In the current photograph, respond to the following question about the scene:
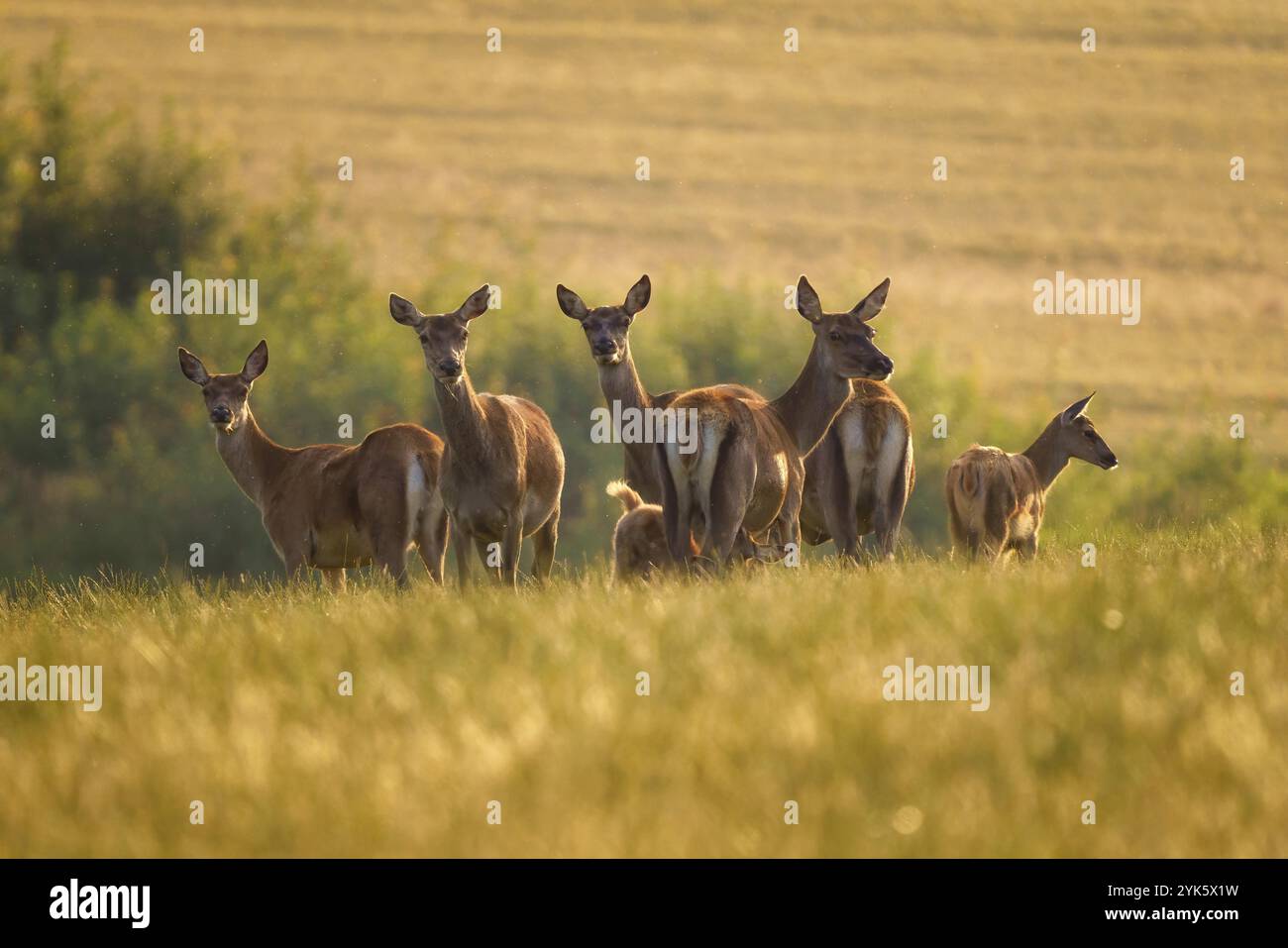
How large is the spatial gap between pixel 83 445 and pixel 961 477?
35479 millimetres

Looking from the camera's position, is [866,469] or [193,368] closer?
[866,469]

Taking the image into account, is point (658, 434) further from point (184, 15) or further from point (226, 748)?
point (184, 15)

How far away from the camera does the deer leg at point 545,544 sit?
13008mm

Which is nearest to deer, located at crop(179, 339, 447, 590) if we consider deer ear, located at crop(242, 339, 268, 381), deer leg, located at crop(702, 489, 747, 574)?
deer ear, located at crop(242, 339, 268, 381)

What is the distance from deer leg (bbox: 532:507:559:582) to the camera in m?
13.0

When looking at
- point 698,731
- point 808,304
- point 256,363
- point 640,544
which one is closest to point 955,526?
point 808,304

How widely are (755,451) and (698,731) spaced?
15.7ft

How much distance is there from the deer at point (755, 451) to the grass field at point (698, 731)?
2005 mm

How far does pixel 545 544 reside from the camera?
13289mm

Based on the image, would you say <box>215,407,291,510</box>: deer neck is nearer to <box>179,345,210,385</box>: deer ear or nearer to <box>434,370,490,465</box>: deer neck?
<box>179,345,210,385</box>: deer ear

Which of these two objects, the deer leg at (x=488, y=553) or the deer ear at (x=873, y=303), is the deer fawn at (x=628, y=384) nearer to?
the deer ear at (x=873, y=303)

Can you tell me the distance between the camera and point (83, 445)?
150 ft

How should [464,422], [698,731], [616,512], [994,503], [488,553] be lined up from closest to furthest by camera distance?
[698,731]
[464,422]
[488,553]
[994,503]
[616,512]

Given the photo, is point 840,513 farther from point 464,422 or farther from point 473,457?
point 464,422
